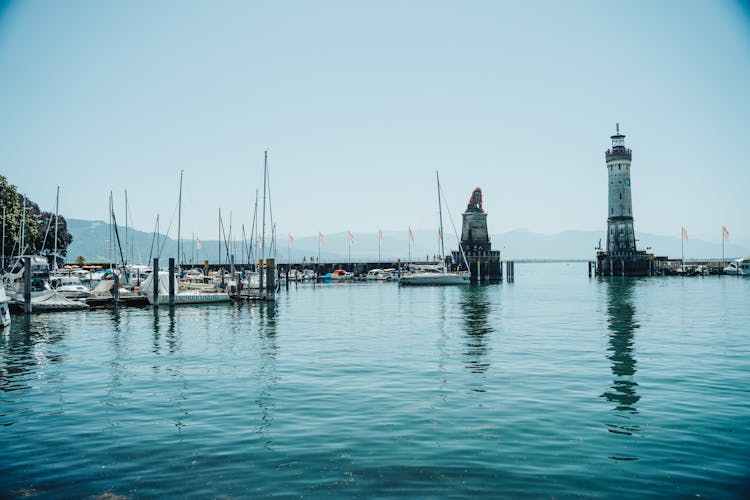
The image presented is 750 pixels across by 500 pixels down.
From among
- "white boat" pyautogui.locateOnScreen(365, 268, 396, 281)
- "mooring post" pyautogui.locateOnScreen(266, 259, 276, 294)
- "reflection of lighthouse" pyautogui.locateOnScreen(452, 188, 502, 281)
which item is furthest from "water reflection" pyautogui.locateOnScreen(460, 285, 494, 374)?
"white boat" pyautogui.locateOnScreen(365, 268, 396, 281)

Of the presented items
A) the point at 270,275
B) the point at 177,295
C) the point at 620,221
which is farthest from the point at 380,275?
the point at 177,295

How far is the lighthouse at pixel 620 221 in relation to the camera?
12056 cm

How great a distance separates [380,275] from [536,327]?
288 feet

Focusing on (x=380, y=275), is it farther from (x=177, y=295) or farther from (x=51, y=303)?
(x=51, y=303)

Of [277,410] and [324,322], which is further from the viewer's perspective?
[324,322]

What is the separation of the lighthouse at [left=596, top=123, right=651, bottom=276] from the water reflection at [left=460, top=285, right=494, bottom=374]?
71.9m

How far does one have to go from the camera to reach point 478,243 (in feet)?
368

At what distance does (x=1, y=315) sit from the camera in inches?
1393

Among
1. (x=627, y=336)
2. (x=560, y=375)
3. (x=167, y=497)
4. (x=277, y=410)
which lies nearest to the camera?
(x=167, y=497)

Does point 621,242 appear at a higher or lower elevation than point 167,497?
higher

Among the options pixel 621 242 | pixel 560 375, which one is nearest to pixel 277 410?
pixel 560 375

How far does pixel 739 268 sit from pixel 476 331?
395 ft

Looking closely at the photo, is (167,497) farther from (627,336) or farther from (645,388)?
(627,336)

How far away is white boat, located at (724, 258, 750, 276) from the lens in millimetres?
128000
